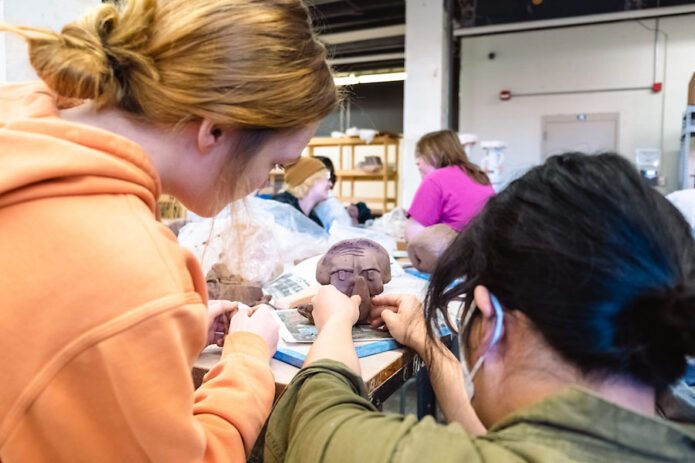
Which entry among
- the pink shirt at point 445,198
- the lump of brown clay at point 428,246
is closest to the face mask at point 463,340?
the lump of brown clay at point 428,246

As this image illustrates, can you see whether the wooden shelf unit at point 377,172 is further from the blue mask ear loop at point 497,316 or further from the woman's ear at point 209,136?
the blue mask ear loop at point 497,316

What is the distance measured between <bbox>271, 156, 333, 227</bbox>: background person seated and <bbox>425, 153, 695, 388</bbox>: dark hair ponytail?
3.06 m

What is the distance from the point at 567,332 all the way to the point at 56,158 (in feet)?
2.20

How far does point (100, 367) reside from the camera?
0.58 metres

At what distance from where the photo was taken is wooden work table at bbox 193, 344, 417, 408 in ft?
3.37

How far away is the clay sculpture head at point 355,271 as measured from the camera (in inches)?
52.0

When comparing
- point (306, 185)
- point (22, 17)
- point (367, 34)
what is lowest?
point (306, 185)

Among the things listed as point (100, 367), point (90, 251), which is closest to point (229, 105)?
point (90, 251)

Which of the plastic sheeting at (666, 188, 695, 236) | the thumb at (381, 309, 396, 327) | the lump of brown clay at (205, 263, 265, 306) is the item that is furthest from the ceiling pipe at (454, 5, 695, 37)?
the thumb at (381, 309, 396, 327)

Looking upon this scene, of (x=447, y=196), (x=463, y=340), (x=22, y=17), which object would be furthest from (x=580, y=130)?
(x=463, y=340)

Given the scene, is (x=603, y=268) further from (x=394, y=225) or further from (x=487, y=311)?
(x=394, y=225)

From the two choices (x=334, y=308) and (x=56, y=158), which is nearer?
(x=56, y=158)

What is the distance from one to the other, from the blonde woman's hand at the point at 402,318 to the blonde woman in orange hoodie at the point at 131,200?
15.9 inches

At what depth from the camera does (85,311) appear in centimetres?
57
